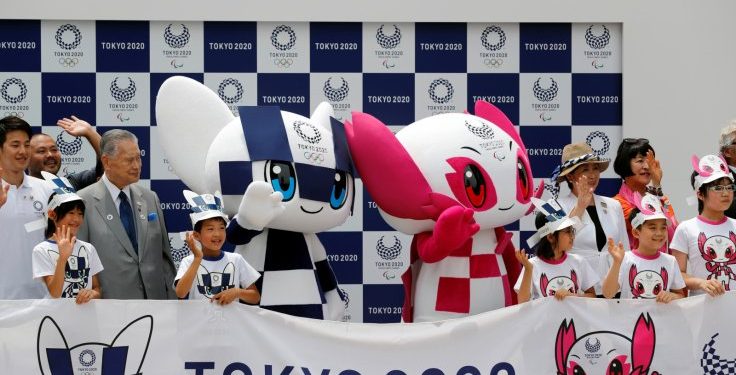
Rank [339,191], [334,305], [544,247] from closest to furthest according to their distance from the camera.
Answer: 1. [544,247]
2. [339,191]
3. [334,305]

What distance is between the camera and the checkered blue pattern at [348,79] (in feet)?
24.4

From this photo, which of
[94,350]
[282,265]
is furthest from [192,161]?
[94,350]

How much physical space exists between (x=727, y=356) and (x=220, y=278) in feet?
8.03

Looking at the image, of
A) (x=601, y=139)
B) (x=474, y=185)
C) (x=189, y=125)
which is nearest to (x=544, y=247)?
(x=474, y=185)

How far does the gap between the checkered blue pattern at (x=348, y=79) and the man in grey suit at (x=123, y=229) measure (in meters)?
1.66

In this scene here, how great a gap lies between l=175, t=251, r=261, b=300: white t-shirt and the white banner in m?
0.19

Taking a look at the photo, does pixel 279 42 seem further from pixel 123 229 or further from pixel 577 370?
pixel 577 370

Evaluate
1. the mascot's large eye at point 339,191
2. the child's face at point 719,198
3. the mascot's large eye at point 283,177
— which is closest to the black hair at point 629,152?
the child's face at point 719,198

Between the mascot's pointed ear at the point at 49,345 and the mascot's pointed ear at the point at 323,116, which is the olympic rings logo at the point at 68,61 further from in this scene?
the mascot's pointed ear at the point at 49,345

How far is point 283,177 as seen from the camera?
541 centimetres

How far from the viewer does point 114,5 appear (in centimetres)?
738

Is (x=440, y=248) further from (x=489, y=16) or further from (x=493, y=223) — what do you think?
(x=489, y=16)

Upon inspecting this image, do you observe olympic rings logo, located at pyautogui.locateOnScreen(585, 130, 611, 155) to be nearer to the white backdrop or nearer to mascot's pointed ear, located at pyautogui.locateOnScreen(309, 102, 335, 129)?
the white backdrop

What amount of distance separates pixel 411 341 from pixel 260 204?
966 mm
